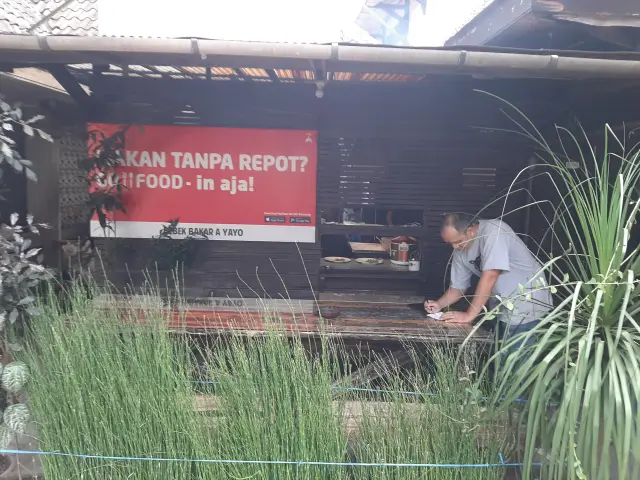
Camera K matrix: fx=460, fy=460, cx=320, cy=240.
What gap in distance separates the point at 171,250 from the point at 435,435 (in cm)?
278

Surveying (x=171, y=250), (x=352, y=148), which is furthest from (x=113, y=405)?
(x=352, y=148)

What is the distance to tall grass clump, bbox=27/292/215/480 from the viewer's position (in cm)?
218

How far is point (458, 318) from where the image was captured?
3.29 m

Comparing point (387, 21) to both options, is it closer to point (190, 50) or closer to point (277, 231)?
point (277, 231)

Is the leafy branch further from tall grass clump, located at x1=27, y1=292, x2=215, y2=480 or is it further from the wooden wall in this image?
tall grass clump, located at x1=27, y1=292, x2=215, y2=480

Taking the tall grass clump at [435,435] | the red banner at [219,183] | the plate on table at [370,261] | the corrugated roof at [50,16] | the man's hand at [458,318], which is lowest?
the tall grass clump at [435,435]

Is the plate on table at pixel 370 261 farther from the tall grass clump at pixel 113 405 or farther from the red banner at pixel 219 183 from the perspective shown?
the tall grass clump at pixel 113 405

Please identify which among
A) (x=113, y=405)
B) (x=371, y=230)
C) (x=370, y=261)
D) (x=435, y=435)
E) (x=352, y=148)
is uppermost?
(x=352, y=148)

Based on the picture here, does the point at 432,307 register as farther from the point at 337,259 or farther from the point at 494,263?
the point at 337,259

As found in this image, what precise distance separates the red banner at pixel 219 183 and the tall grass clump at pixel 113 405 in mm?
1976

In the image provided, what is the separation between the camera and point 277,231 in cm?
426

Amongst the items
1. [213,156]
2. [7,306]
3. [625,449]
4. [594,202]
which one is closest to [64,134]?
[213,156]

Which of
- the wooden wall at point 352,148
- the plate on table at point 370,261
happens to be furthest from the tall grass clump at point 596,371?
the plate on table at point 370,261

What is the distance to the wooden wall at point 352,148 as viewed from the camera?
161 inches
